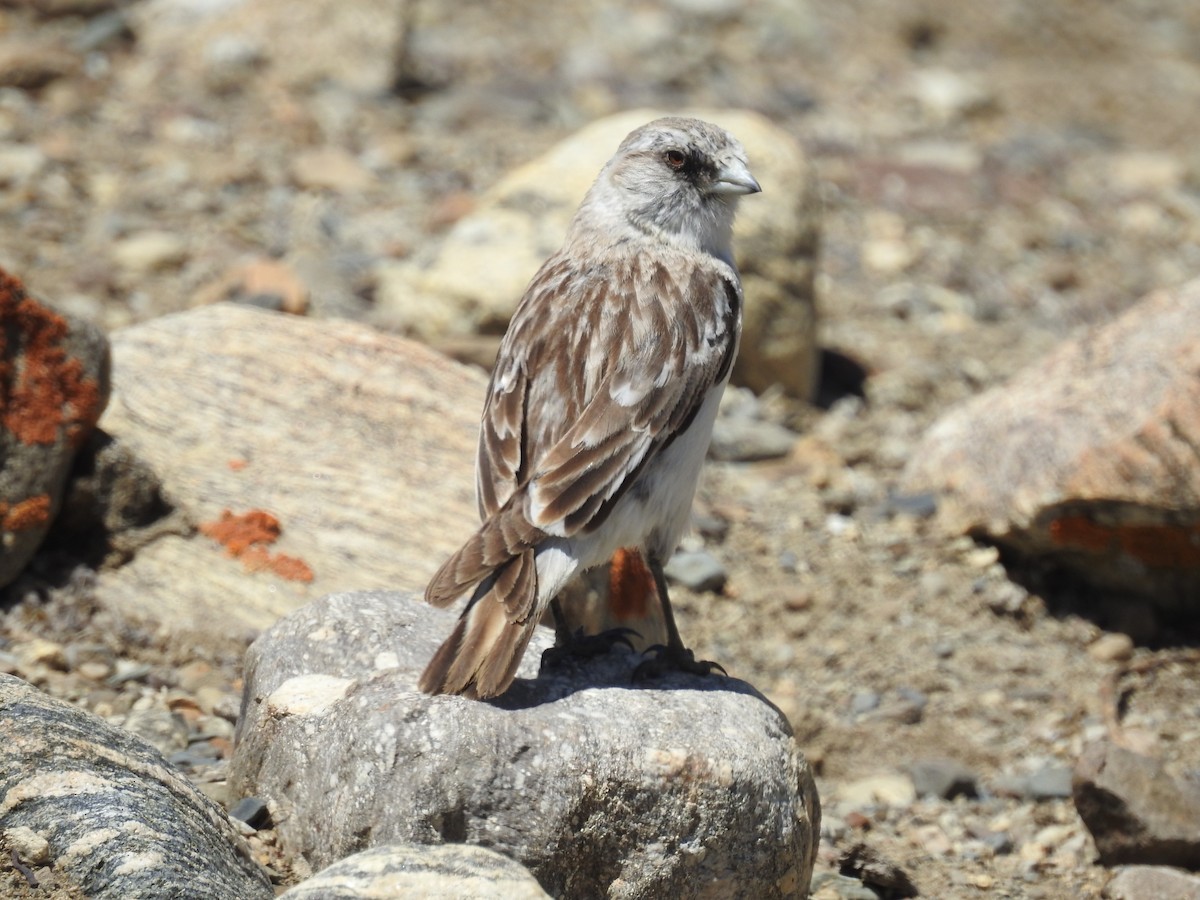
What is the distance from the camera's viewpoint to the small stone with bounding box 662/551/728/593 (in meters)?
7.20

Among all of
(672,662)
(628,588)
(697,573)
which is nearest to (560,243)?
(697,573)

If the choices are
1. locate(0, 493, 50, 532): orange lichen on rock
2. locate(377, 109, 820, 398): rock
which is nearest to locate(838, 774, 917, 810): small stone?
locate(0, 493, 50, 532): orange lichen on rock

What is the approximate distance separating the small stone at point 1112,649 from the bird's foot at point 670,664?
2.83 metres

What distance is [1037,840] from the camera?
571 centimetres

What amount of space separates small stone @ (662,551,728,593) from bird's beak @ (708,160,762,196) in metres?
2.32

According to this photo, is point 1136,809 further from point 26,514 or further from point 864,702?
point 26,514

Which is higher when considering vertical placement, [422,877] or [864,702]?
[422,877]

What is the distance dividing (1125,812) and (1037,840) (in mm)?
429

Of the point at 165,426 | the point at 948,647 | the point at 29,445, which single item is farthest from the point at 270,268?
the point at 948,647

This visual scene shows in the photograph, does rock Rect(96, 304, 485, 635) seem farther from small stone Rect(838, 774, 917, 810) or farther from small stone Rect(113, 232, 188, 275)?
small stone Rect(113, 232, 188, 275)

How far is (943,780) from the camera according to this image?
596 centimetres

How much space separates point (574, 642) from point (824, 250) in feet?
23.5

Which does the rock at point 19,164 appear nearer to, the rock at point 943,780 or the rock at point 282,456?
the rock at point 282,456

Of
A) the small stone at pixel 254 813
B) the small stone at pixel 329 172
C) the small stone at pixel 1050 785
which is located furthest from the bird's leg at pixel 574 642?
the small stone at pixel 329 172
